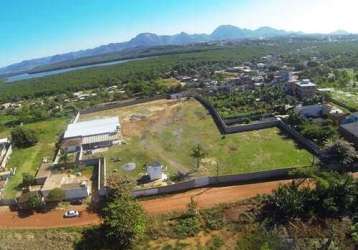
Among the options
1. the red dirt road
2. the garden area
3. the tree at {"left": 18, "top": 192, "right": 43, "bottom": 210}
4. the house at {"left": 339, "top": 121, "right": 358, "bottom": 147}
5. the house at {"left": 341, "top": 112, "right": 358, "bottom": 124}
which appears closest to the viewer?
the red dirt road

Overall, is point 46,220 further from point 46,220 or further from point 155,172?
point 155,172

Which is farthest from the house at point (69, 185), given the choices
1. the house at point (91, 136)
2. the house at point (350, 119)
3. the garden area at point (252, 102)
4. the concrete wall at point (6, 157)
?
the house at point (350, 119)

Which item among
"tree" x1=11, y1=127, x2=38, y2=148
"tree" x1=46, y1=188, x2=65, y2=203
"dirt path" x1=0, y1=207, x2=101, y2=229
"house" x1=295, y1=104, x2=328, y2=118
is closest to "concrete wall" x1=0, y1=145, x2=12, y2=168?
"tree" x1=11, y1=127, x2=38, y2=148

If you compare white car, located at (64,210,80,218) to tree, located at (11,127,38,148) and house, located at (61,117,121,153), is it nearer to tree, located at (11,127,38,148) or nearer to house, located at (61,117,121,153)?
house, located at (61,117,121,153)

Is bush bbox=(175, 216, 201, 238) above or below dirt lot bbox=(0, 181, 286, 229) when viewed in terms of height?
above

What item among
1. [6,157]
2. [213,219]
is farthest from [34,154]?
[213,219]

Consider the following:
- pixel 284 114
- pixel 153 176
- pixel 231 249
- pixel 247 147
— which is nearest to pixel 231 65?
pixel 284 114
